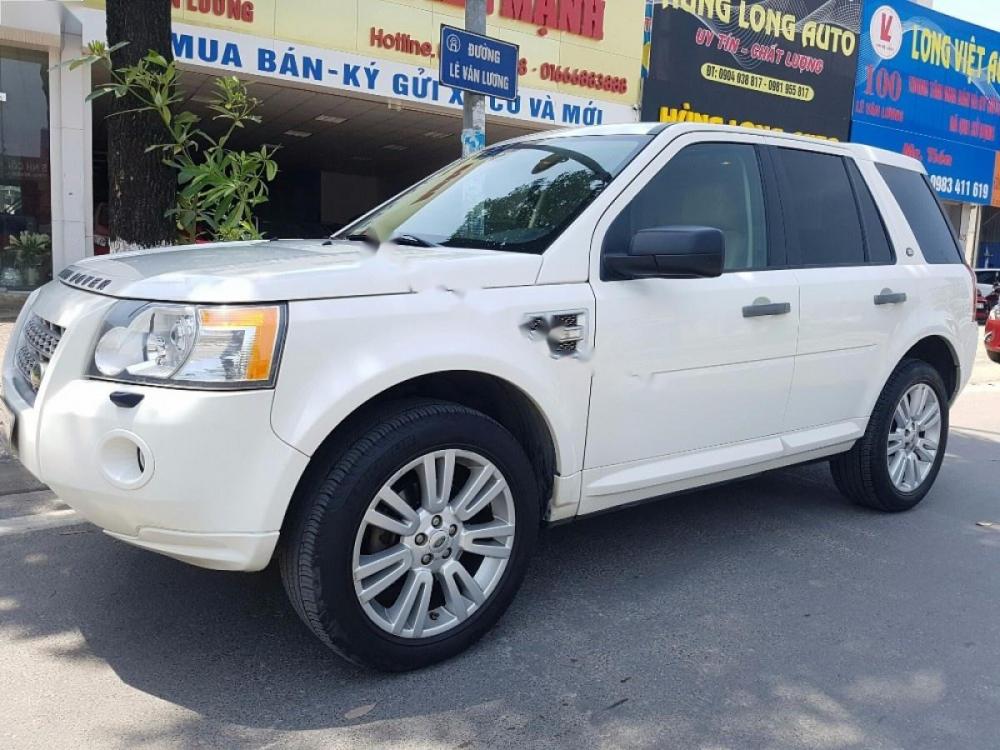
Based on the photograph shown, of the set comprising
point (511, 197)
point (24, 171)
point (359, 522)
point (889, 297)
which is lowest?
point (359, 522)

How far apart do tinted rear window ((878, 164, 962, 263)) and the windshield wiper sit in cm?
265

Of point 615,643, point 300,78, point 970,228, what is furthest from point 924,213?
point 970,228

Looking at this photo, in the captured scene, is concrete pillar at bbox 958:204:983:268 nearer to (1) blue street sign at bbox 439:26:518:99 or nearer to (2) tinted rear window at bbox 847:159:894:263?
(1) blue street sign at bbox 439:26:518:99

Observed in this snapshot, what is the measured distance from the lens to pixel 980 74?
23094mm

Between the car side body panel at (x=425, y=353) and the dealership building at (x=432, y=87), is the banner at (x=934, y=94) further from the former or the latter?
the car side body panel at (x=425, y=353)

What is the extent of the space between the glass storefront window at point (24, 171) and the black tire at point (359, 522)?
10348 mm

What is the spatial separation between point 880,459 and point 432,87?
419 inches

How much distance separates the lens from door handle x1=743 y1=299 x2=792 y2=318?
3666 millimetres

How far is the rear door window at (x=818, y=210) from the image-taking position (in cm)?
407

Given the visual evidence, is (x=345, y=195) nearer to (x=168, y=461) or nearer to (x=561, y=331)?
(x=561, y=331)

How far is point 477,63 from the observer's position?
5.77m

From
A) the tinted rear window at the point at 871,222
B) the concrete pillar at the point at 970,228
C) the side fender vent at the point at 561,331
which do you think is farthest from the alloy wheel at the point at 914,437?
the concrete pillar at the point at 970,228

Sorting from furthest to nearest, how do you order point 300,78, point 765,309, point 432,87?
point 432,87 → point 300,78 → point 765,309

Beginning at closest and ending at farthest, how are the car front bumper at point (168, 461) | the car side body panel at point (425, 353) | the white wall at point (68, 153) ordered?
the car front bumper at point (168, 461)
the car side body panel at point (425, 353)
the white wall at point (68, 153)
